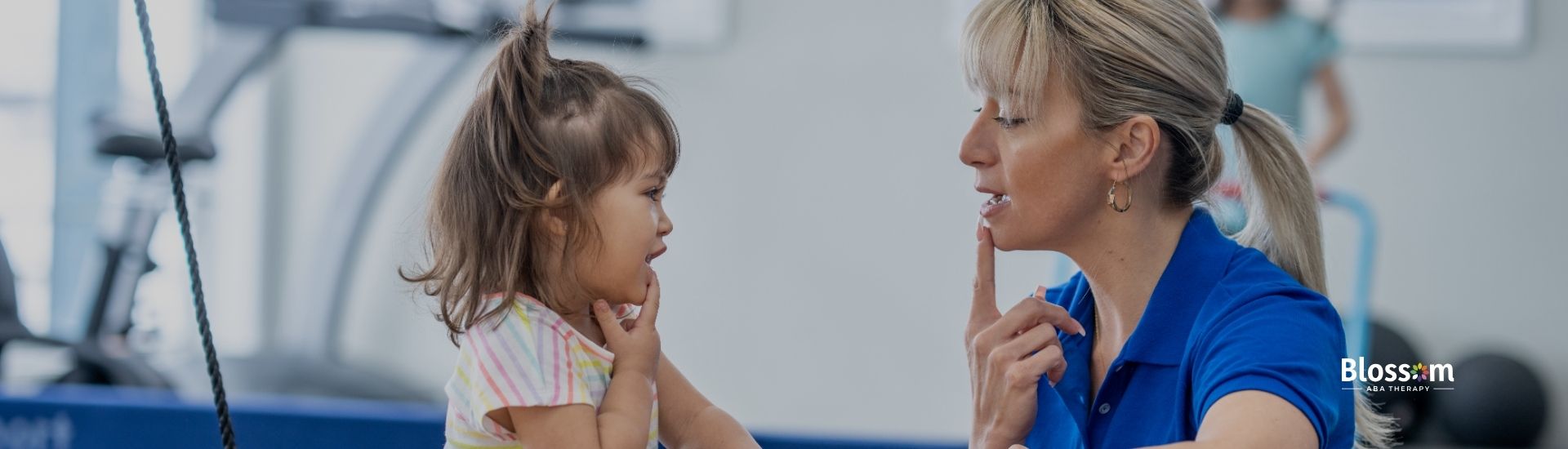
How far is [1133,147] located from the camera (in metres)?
1.25

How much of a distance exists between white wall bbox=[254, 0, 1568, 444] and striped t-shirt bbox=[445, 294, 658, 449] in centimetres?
294

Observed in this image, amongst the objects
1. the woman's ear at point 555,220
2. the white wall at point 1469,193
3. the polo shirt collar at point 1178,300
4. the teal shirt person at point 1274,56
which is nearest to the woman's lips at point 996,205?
the polo shirt collar at point 1178,300

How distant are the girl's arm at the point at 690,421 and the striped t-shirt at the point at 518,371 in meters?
0.14

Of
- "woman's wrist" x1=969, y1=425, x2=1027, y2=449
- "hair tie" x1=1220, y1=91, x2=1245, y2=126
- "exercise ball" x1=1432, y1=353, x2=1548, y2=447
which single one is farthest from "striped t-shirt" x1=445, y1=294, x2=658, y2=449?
"exercise ball" x1=1432, y1=353, x2=1548, y2=447

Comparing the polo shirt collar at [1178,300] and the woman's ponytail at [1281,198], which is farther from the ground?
the woman's ponytail at [1281,198]

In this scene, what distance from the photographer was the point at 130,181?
3.49 meters

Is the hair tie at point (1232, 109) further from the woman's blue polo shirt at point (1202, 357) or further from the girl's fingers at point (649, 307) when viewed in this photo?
the girl's fingers at point (649, 307)

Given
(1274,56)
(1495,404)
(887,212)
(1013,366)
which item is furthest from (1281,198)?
(887,212)

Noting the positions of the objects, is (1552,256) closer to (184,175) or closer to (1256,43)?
(1256,43)

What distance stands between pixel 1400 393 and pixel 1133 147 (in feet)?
9.97

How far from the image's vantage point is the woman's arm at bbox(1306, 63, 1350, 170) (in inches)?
133

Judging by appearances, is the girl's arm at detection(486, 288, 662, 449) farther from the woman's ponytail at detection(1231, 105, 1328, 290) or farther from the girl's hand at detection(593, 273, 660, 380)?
the woman's ponytail at detection(1231, 105, 1328, 290)

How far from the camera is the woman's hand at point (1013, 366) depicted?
1225 millimetres

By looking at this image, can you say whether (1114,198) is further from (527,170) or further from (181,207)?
(181,207)
